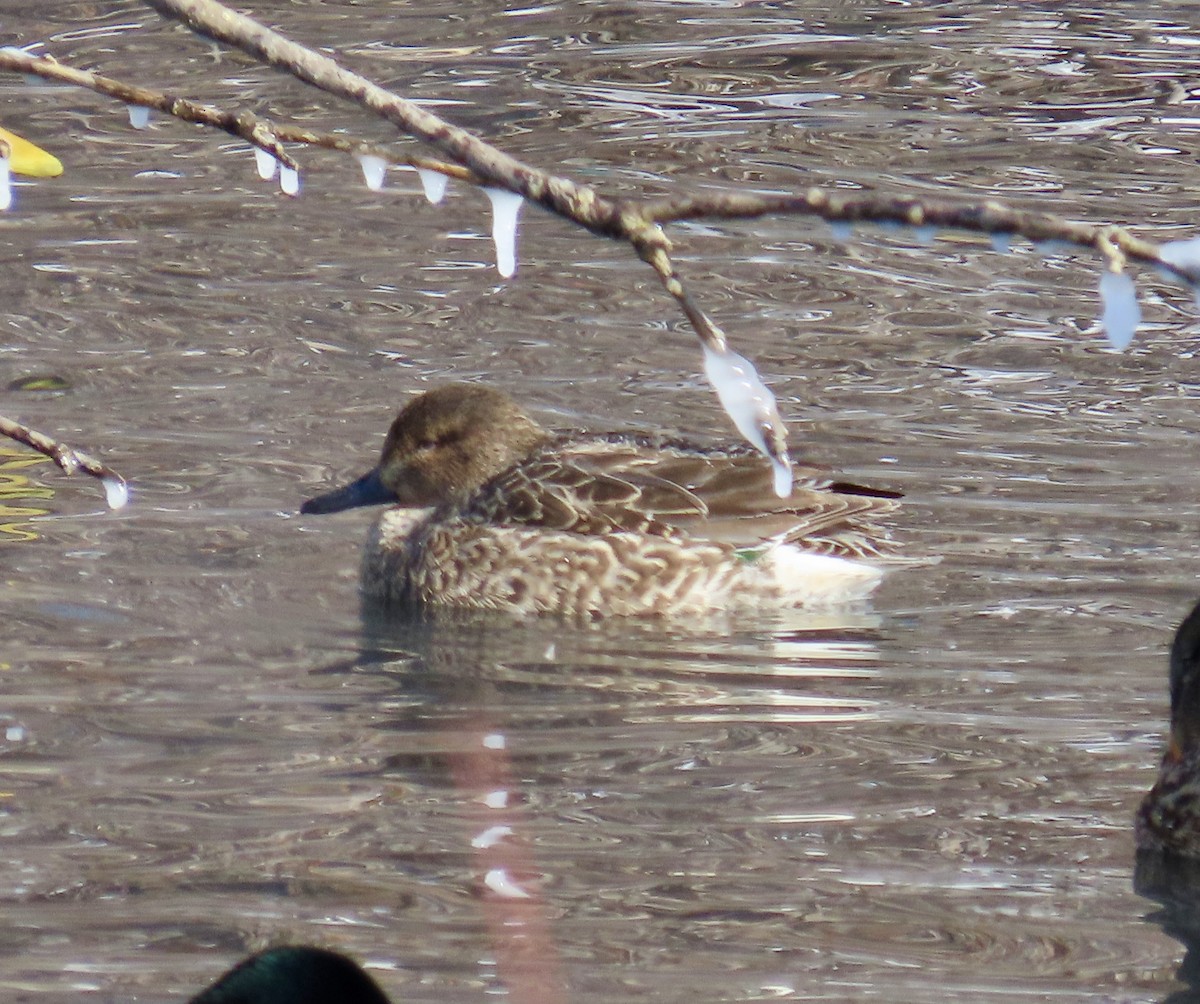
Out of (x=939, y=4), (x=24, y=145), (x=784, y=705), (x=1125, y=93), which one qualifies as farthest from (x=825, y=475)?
(x=939, y=4)

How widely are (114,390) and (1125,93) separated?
796 cm

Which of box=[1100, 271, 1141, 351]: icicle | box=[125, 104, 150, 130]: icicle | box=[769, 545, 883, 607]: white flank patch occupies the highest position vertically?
box=[125, 104, 150, 130]: icicle

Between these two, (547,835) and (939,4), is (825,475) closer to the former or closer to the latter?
(547,835)

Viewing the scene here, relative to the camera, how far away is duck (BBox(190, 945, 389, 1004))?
260cm

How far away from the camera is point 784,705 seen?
6.91 metres

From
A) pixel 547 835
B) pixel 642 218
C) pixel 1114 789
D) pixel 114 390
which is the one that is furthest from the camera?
pixel 114 390

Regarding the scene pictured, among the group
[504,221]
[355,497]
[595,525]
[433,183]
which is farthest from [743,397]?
[355,497]

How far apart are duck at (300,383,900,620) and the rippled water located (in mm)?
216


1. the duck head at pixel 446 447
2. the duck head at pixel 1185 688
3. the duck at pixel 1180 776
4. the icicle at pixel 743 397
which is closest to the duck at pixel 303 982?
the icicle at pixel 743 397

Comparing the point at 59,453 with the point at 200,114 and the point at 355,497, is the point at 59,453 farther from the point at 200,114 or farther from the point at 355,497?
the point at 355,497

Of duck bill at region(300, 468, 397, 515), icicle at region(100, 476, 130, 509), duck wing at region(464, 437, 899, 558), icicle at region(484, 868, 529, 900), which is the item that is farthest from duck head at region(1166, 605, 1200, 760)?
icicle at region(100, 476, 130, 509)

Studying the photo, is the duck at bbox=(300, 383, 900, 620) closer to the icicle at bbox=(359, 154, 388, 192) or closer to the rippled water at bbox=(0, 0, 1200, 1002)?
the rippled water at bbox=(0, 0, 1200, 1002)

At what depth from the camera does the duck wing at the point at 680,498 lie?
8156mm

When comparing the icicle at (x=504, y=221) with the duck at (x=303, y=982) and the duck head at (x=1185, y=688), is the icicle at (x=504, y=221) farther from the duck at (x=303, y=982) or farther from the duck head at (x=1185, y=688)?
the duck head at (x=1185, y=688)
